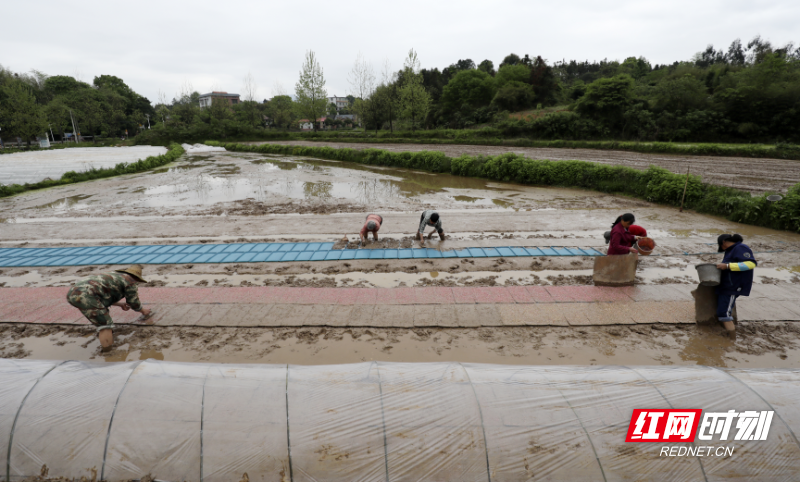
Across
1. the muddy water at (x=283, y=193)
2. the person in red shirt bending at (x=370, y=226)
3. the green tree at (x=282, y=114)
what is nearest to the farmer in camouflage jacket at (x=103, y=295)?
the person in red shirt bending at (x=370, y=226)

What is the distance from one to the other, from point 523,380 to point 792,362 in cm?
408

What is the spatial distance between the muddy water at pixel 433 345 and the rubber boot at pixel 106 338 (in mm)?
101

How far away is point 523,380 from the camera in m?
3.29

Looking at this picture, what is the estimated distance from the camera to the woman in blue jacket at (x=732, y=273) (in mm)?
4707

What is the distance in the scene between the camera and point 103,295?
5098mm

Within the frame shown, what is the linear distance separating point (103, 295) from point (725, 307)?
864cm

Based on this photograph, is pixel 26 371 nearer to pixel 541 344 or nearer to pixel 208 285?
pixel 208 285

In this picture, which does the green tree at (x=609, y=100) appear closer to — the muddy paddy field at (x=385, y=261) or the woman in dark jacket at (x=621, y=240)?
the muddy paddy field at (x=385, y=261)

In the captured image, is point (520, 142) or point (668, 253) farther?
point (520, 142)

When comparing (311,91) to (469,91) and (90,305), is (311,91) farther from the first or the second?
(90,305)

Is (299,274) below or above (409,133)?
below

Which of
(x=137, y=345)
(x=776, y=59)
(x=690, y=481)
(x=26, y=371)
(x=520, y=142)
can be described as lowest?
(x=137, y=345)

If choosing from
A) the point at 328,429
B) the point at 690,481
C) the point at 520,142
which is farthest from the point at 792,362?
the point at 520,142

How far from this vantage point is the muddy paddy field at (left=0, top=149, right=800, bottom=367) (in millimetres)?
5023
